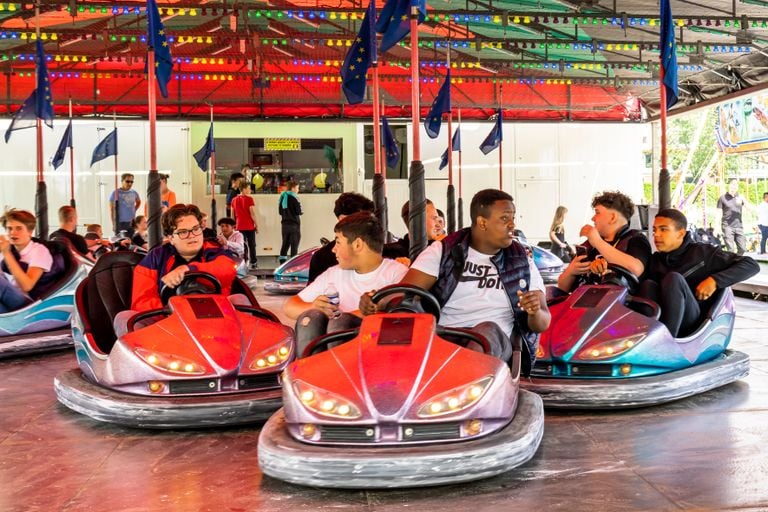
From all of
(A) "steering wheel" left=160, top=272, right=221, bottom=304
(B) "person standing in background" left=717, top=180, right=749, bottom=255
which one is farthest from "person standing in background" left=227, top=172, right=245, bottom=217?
(A) "steering wheel" left=160, top=272, right=221, bottom=304

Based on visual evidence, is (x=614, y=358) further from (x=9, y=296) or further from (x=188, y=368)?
(x=9, y=296)

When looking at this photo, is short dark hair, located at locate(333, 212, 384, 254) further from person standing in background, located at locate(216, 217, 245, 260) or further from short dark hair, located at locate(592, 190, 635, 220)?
person standing in background, located at locate(216, 217, 245, 260)

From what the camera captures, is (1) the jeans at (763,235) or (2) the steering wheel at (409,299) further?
(1) the jeans at (763,235)

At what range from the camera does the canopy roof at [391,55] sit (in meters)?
9.24

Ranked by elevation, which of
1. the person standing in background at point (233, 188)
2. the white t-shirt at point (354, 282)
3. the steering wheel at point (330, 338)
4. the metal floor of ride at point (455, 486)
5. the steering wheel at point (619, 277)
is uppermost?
the person standing in background at point (233, 188)

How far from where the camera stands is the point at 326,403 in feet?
7.90

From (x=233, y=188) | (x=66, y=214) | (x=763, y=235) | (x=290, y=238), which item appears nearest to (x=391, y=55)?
(x=290, y=238)

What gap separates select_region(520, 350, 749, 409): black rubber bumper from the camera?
3.30 meters

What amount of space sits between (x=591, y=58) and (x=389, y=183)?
3610 mm

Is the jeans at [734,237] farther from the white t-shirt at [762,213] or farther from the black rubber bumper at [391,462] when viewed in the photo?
the black rubber bumper at [391,462]

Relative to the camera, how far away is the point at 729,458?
2711 mm

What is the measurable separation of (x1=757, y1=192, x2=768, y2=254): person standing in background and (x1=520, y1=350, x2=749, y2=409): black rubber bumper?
983 centimetres

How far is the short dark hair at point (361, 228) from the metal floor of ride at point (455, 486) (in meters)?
0.78

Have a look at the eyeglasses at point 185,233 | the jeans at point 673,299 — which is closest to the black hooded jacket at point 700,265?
the jeans at point 673,299
